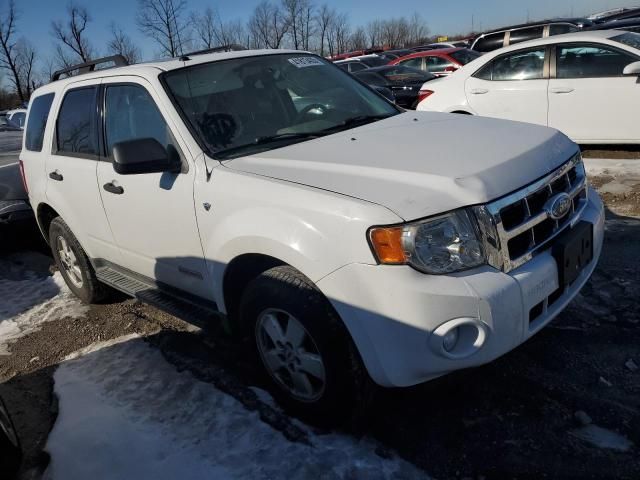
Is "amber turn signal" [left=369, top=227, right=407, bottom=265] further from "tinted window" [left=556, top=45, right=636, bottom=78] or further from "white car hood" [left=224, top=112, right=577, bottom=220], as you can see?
"tinted window" [left=556, top=45, right=636, bottom=78]

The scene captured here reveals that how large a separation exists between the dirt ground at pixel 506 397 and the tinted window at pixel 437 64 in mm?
11003

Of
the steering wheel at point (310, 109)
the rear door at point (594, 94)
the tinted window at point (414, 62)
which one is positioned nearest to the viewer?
the steering wheel at point (310, 109)

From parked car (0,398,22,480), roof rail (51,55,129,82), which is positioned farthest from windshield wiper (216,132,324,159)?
roof rail (51,55,129,82)

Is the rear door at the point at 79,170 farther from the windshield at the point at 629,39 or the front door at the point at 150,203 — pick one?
the windshield at the point at 629,39

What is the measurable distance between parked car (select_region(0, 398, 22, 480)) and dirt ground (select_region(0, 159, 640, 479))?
33 centimetres

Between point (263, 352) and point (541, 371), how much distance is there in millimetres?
1460

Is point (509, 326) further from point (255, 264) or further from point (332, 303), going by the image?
point (255, 264)

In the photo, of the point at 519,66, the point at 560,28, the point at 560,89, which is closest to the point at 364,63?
the point at 560,28

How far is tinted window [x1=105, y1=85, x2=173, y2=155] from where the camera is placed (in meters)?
3.12

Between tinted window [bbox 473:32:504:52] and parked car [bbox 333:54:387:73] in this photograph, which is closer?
tinted window [bbox 473:32:504:52]

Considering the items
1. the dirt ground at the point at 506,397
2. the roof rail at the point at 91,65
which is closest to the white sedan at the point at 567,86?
the dirt ground at the point at 506,397

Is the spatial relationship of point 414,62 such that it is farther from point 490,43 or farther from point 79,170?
point 79,170

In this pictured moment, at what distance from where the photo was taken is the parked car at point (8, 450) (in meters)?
2.26

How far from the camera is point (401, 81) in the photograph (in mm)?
11820
